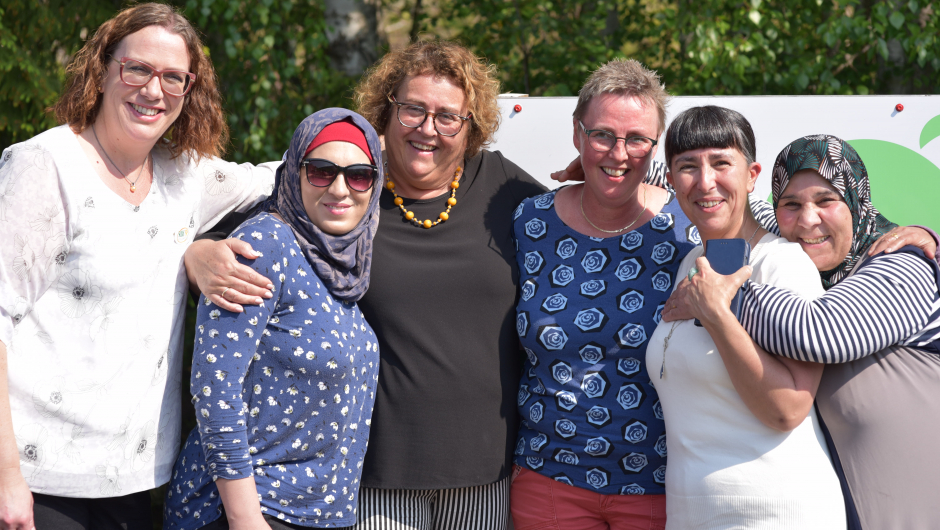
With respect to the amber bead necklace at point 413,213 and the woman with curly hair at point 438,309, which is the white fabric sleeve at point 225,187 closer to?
the woman with curly hair at point 438,309

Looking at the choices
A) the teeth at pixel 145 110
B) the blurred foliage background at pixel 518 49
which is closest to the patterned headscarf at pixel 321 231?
the teeth at pixel 145 110

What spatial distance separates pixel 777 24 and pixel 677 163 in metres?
3.00

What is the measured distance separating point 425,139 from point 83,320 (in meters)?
1.19

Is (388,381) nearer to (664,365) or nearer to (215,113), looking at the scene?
(664,365)

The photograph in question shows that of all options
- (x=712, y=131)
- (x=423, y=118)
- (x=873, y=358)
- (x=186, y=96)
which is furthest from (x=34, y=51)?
(x=873, y=358)

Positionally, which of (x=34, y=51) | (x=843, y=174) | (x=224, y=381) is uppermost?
(x=34, y=51)

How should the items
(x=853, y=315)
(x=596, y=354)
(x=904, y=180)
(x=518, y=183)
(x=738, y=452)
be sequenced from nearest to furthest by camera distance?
(x=853, y=315), (x=738, y=452), (x=596, y=354), (x=518, y=183), (x=904, y=180)

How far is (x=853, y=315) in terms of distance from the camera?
1915mm

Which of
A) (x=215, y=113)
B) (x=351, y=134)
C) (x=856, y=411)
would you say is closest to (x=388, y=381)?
(x=351, y=134)

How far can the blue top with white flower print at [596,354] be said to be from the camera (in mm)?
2354

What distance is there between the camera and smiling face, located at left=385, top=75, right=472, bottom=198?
254cm

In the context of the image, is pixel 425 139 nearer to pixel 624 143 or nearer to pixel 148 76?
pixel 624 143

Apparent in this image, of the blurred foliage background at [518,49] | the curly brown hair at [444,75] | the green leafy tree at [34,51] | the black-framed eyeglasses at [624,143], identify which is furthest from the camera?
the blurred foliage background at [518,49]

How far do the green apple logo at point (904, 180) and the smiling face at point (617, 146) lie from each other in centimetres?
148
